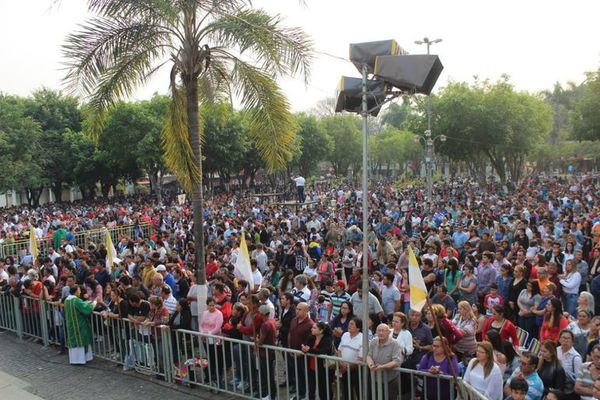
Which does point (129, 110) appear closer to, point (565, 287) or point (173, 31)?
point (173, 31)

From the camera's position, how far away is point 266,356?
7.00 metres

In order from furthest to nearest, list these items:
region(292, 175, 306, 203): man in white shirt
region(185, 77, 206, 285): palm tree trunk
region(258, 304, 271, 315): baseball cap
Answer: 1. region(292, 175, 306, 203): man in white shirt
2. region(185, 77, 206, 285): palm tree trunk
3. region(258, 304, 271, 315): baseball cap

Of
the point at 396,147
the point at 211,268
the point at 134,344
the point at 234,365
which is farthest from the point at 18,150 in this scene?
the point at 396,147

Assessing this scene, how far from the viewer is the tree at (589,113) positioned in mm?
27969

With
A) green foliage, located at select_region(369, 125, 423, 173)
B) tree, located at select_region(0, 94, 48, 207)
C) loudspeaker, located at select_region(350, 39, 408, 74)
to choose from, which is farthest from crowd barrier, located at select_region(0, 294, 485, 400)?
green foliage, located at select_region(369, 125, 423, 173)

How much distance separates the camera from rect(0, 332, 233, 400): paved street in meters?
8.01

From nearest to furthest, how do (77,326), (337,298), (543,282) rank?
(543,282), (337,298), (77,326)

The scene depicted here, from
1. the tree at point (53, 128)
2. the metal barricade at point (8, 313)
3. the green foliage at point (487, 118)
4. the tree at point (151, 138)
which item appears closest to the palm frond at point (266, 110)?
the metal barricade at point (8, 313)

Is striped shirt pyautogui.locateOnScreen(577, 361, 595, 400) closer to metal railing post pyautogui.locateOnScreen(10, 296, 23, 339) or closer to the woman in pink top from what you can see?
the woman in pink top

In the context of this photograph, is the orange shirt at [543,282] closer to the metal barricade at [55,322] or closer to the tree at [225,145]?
the metal barricade at [55,322]

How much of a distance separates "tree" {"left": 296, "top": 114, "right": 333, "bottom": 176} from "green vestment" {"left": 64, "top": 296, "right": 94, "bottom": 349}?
154 feet

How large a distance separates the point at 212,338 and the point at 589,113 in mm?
27575

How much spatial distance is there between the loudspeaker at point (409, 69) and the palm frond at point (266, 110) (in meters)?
3.93

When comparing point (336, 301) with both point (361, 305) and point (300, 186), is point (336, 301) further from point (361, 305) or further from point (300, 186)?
point (300, 186)
